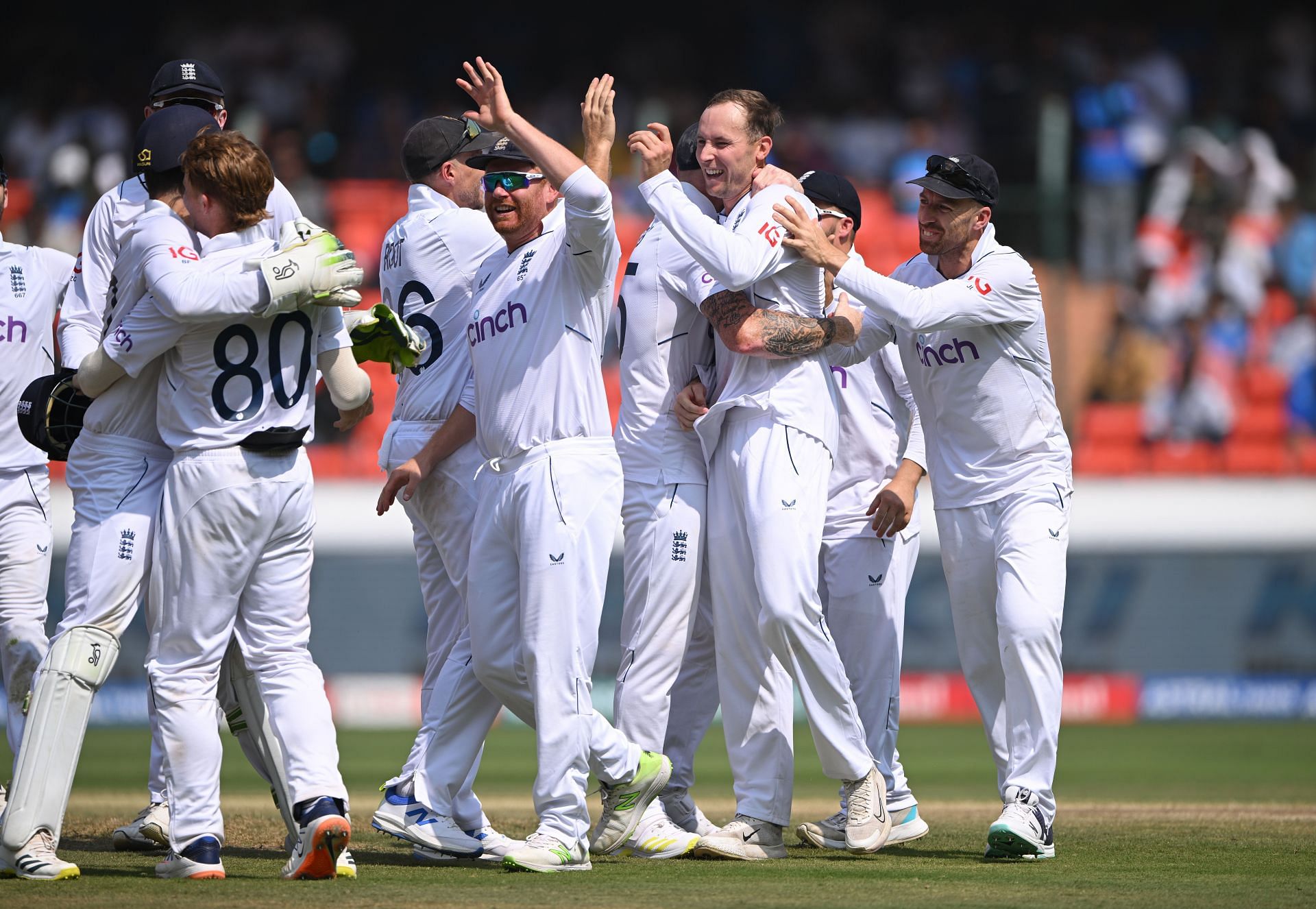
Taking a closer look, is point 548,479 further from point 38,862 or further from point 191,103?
point 191,103

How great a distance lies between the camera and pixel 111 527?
5590mm

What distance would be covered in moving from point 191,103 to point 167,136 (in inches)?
41.9

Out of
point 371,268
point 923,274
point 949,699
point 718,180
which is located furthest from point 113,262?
point 949,699

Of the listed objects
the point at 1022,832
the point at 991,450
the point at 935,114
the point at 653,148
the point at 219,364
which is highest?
the point at 935,114

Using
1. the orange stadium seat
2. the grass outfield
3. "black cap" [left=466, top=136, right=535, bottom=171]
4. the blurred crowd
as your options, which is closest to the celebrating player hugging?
"black cap" [left=466, top=136, right=535, bottom=171]

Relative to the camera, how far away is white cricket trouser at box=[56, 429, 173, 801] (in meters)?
5.57

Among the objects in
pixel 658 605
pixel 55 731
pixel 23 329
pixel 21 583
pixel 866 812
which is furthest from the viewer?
pixel 23 329

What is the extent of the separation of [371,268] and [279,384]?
11.1 m

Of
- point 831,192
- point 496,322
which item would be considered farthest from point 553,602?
point 831,192

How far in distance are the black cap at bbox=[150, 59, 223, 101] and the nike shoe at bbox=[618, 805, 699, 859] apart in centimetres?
353

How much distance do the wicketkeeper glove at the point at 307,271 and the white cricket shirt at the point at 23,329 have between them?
2.22 meters

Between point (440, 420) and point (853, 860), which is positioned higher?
point (440, 420)

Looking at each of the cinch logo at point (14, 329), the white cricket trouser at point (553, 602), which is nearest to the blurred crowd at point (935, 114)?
the cinch logo at point (14, 329)

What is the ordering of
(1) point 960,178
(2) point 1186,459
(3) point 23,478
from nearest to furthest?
(1) point 960,178, (3) point 23,478, (2) point 1186,459
